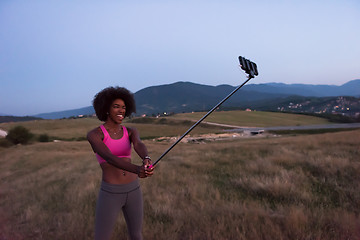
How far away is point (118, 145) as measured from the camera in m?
2.99

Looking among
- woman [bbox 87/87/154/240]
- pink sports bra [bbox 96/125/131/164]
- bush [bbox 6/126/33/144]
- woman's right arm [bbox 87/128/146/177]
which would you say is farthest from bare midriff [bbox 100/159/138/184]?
bush [bbox 6/126/33/144]

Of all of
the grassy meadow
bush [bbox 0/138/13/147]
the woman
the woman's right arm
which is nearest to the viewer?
the woman's right arm

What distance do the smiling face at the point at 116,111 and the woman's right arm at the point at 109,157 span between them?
26 centimetres

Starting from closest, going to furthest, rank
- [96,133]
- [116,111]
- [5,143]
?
[96,133] < [116,111] < [5,143]

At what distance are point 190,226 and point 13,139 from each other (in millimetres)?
41013

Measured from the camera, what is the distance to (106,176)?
3000mm

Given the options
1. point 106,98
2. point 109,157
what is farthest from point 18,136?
point 109,157

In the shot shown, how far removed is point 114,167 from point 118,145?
0.29 m

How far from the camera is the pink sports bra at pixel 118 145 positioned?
116 inches

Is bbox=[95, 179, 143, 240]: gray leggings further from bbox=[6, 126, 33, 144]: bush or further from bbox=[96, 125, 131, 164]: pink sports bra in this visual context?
bbox=[6, 126, 33, 144]: bush

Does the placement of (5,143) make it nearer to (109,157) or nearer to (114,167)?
(114,167)

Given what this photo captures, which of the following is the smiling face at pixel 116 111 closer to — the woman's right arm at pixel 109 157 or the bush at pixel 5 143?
the woman's right arm at pixel 109 157

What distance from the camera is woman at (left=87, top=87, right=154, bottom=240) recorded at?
111 inches

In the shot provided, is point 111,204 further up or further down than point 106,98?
further down
